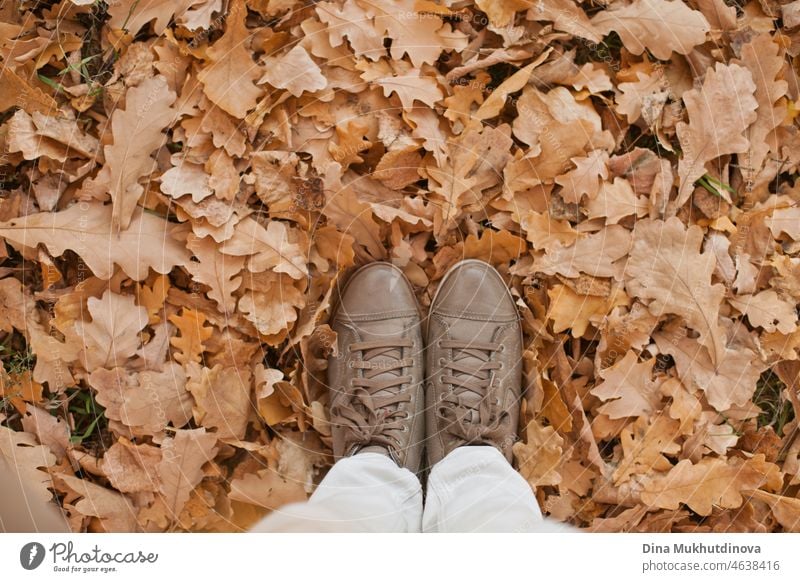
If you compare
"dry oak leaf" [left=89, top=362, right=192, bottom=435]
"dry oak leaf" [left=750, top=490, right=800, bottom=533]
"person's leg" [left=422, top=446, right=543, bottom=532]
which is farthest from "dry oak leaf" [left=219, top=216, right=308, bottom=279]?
"dry oak leaf" [left=750, top=490, right=800, bottom=533]

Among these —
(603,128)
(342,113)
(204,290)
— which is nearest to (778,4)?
(603,128)

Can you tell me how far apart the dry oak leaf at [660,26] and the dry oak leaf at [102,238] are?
92cm

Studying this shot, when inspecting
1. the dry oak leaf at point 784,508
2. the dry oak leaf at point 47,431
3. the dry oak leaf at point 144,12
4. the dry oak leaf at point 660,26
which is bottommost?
the dry oak leaf at point 784,508

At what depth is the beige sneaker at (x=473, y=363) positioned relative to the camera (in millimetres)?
1299

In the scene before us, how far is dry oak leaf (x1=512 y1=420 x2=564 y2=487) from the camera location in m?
1.26

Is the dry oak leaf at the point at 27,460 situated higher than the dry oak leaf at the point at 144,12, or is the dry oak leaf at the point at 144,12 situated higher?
the dry oak leaf at the point at 144,12

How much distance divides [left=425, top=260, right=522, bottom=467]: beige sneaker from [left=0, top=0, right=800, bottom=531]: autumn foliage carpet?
0.09m

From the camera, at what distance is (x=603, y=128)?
1276 millimetres

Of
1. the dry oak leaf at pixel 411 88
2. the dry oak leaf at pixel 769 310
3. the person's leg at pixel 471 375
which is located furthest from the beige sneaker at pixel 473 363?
the dry oak leaf at pixel 769 310

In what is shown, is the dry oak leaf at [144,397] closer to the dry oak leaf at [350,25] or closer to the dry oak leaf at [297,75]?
the dry oak leaf at [297,75]

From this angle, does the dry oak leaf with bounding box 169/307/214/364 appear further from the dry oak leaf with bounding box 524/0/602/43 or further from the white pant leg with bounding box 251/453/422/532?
the dry oak leaf with bounding box 524/0/602/43

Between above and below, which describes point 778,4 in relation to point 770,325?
above

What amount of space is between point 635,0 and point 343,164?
62 centimetres
